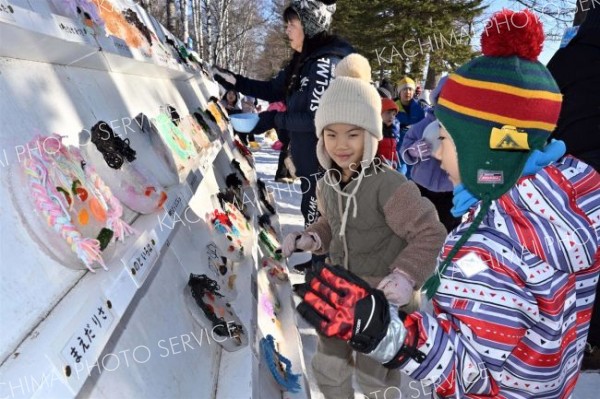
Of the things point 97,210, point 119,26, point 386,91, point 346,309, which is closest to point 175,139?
point 119,26

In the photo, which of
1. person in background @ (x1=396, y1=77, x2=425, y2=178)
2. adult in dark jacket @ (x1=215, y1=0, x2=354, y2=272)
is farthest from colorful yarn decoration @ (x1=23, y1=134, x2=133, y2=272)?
person in background @ (x1=396, y1=77, x2=425, y2=178)

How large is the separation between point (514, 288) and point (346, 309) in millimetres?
439

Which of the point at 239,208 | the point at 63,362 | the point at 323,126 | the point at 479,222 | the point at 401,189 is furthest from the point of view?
the point at 239,208

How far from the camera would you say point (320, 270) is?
1075mm

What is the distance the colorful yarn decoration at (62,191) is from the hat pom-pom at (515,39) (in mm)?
1299

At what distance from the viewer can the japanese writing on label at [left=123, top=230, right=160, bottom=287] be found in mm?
1295

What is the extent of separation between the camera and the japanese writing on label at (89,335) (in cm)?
94

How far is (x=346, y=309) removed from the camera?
101 cm

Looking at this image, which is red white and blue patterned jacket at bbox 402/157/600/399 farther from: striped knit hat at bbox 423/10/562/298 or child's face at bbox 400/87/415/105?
child's face at bbox 400/87/415/105

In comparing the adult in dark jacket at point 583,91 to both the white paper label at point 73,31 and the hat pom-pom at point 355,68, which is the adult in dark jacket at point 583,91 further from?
the white paper label at point 73,31

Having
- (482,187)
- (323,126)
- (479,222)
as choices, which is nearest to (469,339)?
(479,222)

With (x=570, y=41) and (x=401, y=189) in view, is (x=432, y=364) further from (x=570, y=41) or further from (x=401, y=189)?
(x=570, y=41)

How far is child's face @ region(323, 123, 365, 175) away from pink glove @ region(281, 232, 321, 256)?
414mm

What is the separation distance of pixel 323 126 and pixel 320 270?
4.19ft
